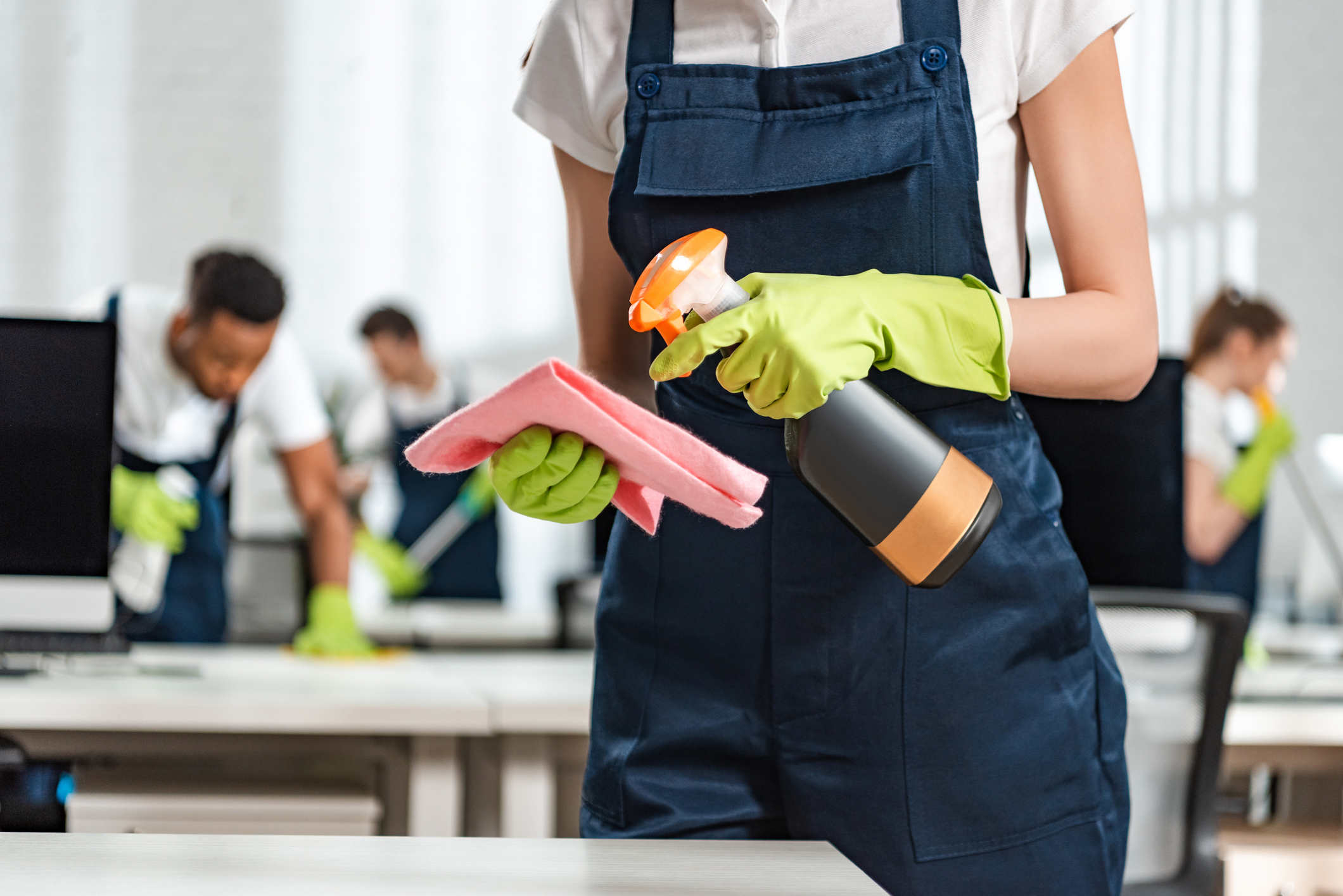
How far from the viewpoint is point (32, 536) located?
5.62 feet

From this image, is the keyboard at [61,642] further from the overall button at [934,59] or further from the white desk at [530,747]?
the overall button at [934,59]

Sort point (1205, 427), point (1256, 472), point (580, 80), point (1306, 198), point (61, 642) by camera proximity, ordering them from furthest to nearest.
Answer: point (1306, 198) → point (1256, 472) → point (1205, 427) → point (61, 642) → point (580, 80)

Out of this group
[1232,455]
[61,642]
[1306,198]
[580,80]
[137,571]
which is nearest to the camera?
[580,80]

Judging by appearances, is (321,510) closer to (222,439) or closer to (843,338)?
(222,439)

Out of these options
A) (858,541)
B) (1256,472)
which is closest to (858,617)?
(858,541)

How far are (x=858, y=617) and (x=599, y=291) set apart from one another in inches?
15.1

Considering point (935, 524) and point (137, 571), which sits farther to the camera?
point (137, 571)

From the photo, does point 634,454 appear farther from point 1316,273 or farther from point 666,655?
point 1316,273

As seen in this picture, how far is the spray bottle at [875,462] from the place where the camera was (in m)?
0.70

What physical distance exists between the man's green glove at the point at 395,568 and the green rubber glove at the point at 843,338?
3778mm

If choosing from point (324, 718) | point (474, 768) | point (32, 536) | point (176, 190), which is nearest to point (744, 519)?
point (324, 718)

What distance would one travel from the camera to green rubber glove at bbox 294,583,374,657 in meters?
2.18

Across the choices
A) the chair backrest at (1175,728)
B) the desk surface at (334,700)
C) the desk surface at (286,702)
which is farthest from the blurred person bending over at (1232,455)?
the desk surface at (286,702)

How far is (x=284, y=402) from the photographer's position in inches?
100
